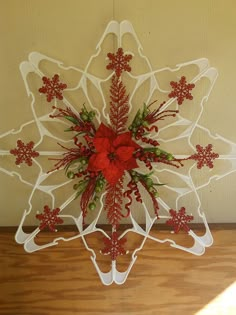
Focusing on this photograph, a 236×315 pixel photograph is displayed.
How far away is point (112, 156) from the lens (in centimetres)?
86

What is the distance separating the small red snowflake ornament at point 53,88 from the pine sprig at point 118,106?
0.47ft

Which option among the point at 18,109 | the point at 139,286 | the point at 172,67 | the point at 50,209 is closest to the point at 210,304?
the point at 139,286

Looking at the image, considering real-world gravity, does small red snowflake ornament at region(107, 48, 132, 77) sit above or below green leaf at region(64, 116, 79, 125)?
above

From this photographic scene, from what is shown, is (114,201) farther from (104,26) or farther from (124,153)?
(104,26)

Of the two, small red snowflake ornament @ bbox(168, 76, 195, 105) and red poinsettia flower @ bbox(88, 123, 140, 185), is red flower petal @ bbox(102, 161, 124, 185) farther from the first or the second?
small red snowflake ornament @ bbox(168, 76, 195, 105)

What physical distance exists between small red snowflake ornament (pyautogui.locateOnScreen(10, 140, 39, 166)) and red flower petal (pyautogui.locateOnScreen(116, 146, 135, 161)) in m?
0.25

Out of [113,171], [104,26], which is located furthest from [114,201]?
[104,26]

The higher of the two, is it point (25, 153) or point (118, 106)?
point (118, 106)

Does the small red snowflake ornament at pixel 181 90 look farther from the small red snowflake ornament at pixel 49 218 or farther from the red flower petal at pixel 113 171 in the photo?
the small red snowflake ornament at pixel 49 218

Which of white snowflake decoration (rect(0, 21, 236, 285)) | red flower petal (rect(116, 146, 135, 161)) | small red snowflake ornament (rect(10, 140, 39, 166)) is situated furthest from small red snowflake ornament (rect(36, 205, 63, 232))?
red flower petal (rect(116, 146, 135, 161))

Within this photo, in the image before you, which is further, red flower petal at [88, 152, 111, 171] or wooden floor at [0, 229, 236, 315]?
wooden floor at [0, 229, 236, 315]

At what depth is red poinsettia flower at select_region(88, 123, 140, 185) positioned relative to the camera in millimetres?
851

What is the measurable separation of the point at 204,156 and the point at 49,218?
1.58 feet

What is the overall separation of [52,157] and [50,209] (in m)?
0.15
